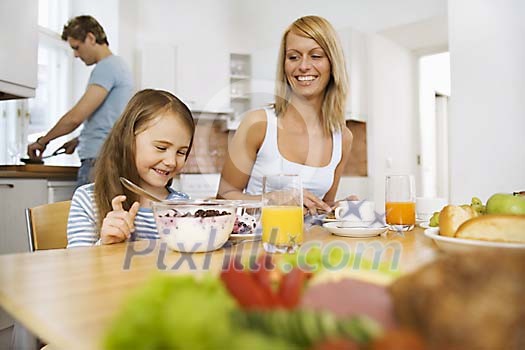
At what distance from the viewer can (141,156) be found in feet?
4.16

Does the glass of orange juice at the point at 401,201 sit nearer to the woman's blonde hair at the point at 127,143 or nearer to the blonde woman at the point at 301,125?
Result: the blonde woman at the point at 301,125

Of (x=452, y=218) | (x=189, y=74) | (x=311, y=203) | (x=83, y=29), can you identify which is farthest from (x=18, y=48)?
(x=452, y=218)

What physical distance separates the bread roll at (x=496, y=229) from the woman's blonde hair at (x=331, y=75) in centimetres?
99

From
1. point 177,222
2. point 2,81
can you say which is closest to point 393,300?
point 177,222

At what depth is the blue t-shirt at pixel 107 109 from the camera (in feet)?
8.50

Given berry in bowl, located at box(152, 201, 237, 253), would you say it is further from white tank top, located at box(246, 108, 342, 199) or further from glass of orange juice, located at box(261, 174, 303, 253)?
white tank top, located at box(246, 108, 342, 199)

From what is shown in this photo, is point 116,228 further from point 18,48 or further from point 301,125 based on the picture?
point 18,48

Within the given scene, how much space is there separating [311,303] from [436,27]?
4002mm

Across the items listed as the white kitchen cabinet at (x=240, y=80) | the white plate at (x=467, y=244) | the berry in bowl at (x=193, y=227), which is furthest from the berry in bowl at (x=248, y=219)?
the white kitchen cabinet at (x=240, y=80)

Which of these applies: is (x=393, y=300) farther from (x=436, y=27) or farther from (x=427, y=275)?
(x=436, y=27)

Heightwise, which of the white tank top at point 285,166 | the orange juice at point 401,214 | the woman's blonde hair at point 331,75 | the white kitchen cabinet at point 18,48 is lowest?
the orange juice at point 401,214

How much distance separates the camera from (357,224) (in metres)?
1.11

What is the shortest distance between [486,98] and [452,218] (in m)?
1.85

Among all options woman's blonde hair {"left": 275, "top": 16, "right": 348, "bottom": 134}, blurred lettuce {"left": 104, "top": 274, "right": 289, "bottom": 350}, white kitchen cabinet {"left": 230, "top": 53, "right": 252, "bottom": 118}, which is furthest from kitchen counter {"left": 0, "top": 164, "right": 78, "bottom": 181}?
white kitchen cabinet {"left": 230, "top": 53, "right": 252, "bottom": 118}
